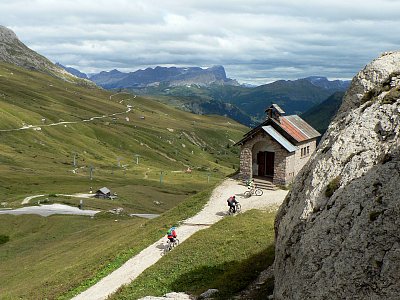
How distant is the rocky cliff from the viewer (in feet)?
47.5

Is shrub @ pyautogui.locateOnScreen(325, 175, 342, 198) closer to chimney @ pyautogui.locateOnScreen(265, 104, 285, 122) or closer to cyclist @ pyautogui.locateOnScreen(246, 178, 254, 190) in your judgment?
cyclist @ pyautogui.locateOnScreen(246, 178, 254, 190)

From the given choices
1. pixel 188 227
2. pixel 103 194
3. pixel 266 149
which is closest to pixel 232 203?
pixel 188 227

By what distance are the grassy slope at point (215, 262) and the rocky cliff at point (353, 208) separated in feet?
26.6

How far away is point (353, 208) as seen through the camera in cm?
1625

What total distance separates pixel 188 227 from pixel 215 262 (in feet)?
43.5

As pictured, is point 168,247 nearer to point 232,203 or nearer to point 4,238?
point 232,203

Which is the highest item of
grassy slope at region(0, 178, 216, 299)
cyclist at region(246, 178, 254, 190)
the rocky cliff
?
the rocky cliff

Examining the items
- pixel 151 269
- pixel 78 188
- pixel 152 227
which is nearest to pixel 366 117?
pixel 151 269

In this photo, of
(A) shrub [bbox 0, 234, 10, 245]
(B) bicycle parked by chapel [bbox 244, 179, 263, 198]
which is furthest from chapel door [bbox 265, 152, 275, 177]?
(A) shrub [bbox 0, 234, 10, 245]

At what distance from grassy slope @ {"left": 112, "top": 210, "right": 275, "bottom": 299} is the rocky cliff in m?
8.11

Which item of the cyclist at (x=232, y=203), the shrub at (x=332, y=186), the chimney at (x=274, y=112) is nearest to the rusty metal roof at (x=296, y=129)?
the chimney at (x=274, y=112)

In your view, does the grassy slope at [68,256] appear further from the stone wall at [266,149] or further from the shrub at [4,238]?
the stone wall at [266,149]

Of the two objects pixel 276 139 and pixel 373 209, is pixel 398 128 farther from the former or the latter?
pixel 276 139

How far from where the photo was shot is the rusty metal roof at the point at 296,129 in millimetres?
58919
